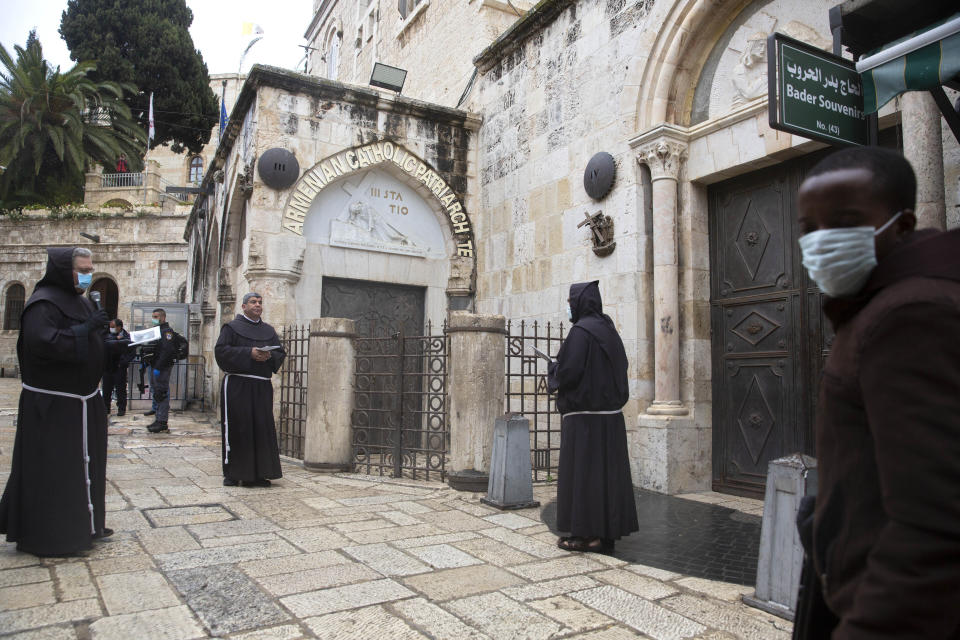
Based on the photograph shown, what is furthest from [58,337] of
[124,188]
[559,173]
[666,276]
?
[124,188]

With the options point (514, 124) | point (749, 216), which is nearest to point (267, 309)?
point (514, 124)

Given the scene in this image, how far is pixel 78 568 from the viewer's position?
389 centimetres

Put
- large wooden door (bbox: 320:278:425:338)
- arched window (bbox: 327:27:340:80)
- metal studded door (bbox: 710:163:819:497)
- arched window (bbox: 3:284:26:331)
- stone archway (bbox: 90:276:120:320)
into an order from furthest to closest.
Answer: stone archway (bbox: 90:276:120:320), arched window (bbox: 3:284:26:331), arched window (bbox: 327:27:340:80), large wooden door (bbox: 320:278:425:338), metal studded door (bbox: 710:163:819:497)

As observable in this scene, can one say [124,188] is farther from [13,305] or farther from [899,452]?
[899,452]

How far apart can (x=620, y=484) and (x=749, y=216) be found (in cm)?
371

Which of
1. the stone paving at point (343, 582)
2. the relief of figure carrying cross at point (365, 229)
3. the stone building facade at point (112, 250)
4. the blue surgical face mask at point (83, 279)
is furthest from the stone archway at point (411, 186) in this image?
the stone building facade at point (112, 250)

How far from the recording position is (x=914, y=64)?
153 inches

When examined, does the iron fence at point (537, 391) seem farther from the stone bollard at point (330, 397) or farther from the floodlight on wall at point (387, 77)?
the floodlight on wall at point (387, 77)

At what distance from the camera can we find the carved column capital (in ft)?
23.6

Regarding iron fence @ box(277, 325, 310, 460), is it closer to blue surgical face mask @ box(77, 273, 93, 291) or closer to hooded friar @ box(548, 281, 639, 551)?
blue surgical face mask @ box(77, 273, 93, 291)

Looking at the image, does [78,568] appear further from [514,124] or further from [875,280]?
[514,124]

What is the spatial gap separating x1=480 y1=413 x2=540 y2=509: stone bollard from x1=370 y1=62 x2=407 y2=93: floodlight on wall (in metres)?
8.14

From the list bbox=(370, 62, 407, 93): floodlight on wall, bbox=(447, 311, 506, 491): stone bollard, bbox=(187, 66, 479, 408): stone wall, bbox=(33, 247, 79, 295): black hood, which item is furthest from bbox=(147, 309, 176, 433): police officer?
bbox=(33, 247, 79, 295): black hood

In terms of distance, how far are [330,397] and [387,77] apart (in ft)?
22.5
